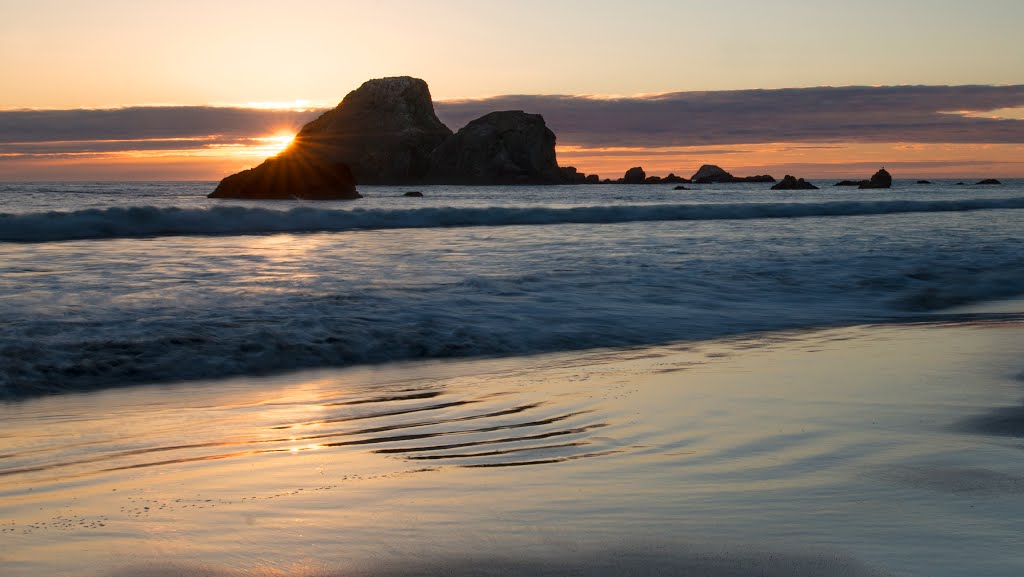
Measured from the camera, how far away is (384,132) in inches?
5571

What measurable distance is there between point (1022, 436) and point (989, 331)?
4143 millimetres

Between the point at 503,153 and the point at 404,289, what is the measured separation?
118 metres

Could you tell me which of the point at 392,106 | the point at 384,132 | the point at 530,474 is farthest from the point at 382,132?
the point at 530,474

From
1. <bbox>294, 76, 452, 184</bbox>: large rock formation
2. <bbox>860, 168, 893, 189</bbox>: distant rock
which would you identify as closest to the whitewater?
<bbox>860, 168, 893, 189</bbox>: distant rock

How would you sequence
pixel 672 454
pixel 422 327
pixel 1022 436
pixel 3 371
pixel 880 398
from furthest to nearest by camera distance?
pixel 422 327 → pixel 3 371 → pixel 880 398 → pixel 1022 436 → pixel 672 454

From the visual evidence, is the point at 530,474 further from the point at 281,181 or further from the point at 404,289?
the point at 281,181

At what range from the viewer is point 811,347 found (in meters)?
7.24

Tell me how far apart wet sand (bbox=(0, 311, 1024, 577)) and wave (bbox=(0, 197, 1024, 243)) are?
13.4m

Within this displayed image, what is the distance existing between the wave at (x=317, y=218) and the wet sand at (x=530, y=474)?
13.4 meters

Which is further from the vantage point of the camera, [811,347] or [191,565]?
[811,347]

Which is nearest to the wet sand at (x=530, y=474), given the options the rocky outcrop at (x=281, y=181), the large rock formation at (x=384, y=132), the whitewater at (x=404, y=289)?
the whitewater at (x=404, y=289)

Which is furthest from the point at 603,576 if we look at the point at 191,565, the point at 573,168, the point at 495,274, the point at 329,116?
the point at 329,116

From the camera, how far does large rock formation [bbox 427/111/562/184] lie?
412ft

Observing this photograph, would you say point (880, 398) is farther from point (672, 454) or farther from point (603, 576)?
point (603, 576)
